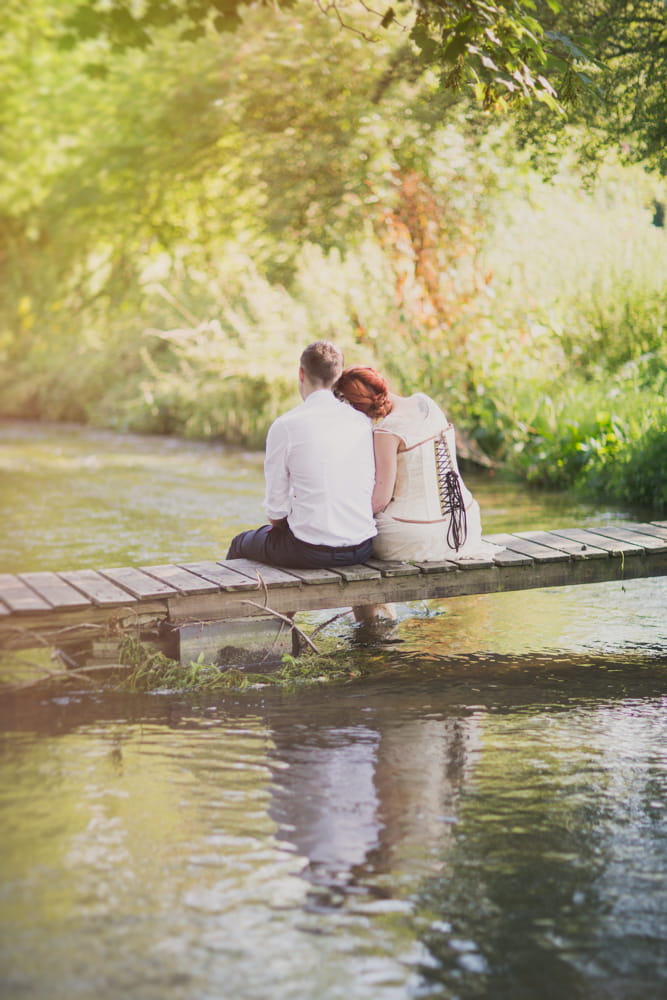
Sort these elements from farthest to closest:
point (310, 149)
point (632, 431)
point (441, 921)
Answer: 1. point (310, 149)
2. point (632, 431)
3. point (441, 921)

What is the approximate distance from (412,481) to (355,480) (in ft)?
1.30

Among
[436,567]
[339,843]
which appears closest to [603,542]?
[436,567]

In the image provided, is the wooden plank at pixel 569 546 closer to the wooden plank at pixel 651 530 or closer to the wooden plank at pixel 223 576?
the wooden plank at pixel 651 530

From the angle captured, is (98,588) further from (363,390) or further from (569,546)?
(569,546)

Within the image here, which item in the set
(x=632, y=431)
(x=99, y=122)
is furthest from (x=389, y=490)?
(x=99, y=122)

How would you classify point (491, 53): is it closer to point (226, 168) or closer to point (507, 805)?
point (507, 805)

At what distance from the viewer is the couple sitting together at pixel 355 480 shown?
6012 mm

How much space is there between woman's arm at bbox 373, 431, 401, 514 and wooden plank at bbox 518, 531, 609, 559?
3.45 feet

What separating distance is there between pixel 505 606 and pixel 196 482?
22.4ft

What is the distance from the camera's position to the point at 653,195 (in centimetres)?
1641

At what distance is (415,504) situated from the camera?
6359mm

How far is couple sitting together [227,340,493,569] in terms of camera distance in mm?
6012

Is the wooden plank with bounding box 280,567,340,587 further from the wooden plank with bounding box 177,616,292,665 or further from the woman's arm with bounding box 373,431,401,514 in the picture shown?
the woman's arm with bounding box 373,431,401,514

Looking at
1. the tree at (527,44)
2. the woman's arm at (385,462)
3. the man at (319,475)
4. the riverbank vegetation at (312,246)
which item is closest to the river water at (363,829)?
the man at (319,475)
